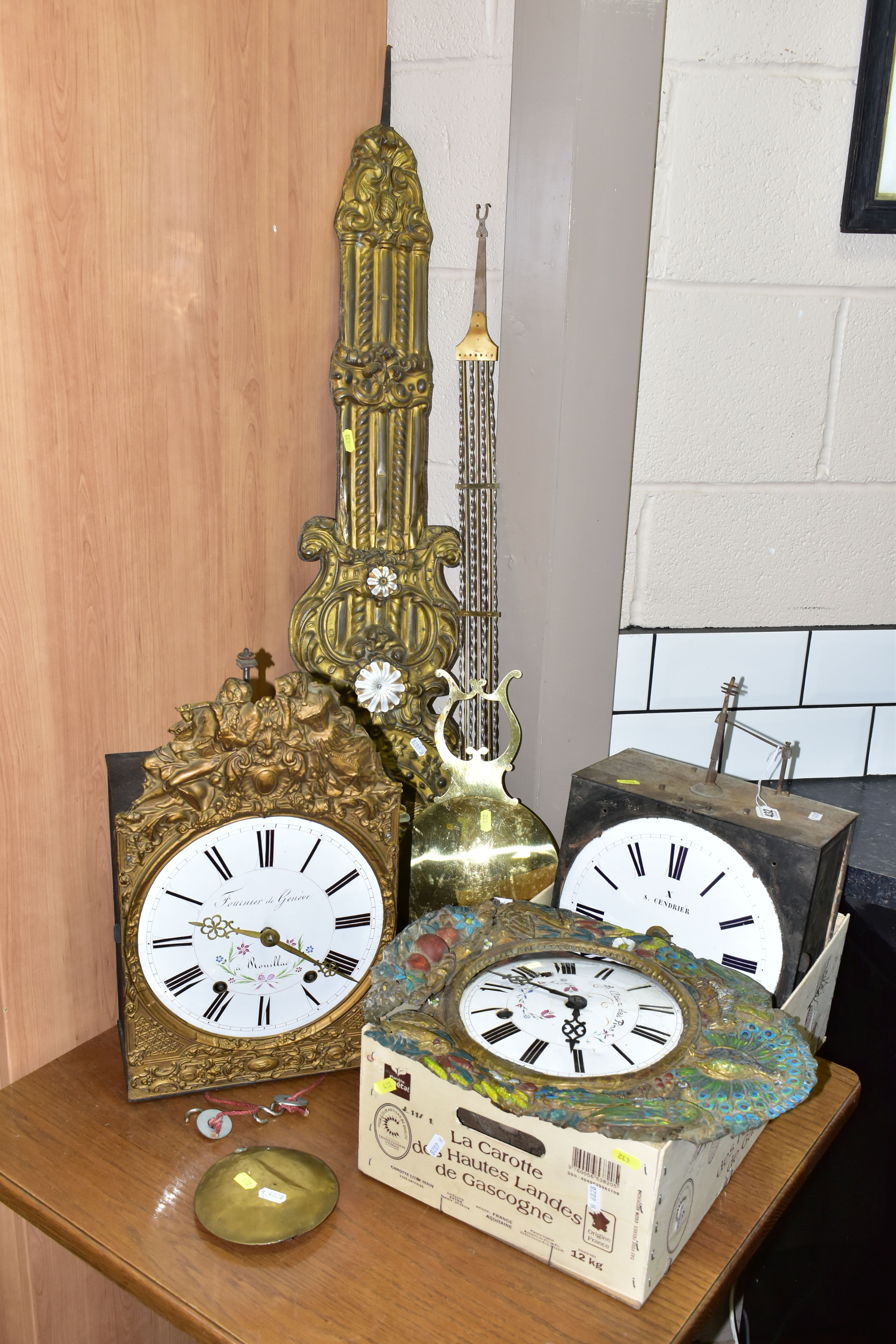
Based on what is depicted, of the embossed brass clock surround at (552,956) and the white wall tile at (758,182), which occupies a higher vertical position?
the white wall tile at (758,182)

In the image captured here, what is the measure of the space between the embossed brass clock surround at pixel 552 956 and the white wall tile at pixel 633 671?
406mm

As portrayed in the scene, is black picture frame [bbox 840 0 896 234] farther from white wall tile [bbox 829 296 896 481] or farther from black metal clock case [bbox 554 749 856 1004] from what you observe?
black metal clock case [bbox 554 749 856 1004]

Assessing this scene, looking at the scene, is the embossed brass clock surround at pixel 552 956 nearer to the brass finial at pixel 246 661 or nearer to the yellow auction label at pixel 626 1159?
the yellow auction label at pixel 626 1159

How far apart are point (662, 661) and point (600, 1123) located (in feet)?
2.12

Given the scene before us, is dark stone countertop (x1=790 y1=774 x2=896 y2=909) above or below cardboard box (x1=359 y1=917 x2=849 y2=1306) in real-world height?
above

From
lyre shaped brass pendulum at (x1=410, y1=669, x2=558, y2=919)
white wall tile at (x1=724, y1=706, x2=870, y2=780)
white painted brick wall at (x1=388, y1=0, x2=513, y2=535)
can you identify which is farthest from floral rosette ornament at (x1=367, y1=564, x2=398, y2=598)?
white wall tile at (x1=724, y1=706, x2=870, y2=780)

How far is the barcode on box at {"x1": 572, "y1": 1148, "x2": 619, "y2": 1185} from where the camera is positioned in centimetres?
75

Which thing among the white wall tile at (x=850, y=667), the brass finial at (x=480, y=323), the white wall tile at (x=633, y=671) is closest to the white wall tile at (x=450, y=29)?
the brass finial at (x=480, y=323)

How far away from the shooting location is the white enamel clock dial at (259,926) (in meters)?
0.93

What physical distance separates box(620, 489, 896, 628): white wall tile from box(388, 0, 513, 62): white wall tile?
491 millimetres

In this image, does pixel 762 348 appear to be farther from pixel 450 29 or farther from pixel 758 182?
pixel 450 29

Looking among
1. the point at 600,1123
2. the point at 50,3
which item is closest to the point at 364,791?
the point at 600,1123

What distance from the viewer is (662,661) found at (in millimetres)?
1287

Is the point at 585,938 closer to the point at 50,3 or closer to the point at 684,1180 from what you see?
the point at 684,1180
